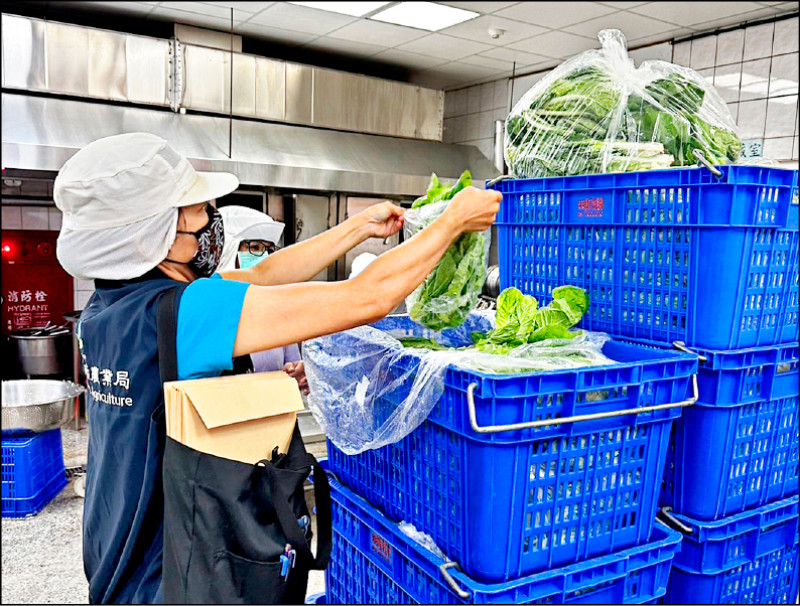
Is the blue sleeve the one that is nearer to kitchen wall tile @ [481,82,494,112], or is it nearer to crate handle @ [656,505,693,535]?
crate handle @ [656,505,693,535]

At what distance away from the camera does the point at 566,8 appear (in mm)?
4617

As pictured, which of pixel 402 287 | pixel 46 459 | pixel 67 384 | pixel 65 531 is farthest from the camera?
pixel 67 384

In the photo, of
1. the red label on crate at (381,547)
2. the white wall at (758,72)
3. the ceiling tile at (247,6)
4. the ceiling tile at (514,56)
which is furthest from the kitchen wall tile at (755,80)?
the red label on crate at (381,547)

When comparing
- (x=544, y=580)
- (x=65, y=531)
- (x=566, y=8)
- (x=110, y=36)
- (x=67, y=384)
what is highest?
(x=566, y=8)

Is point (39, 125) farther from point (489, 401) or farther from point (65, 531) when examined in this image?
point (489, 401)

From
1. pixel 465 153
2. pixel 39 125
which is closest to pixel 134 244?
pixel 39 125

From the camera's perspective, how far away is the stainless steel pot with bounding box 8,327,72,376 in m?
5.21

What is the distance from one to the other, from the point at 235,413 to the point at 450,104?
695 centimetres

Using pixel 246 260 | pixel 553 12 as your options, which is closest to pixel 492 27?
pixel 553 12

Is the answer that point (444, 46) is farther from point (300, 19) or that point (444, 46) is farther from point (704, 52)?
point (704, 52)

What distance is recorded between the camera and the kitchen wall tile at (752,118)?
4.78 metres

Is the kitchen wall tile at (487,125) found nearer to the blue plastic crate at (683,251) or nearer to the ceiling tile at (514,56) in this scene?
the ceiling tile at (514,56)

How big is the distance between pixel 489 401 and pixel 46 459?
341 centimetres

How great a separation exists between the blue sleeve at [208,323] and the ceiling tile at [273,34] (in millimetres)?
4709
